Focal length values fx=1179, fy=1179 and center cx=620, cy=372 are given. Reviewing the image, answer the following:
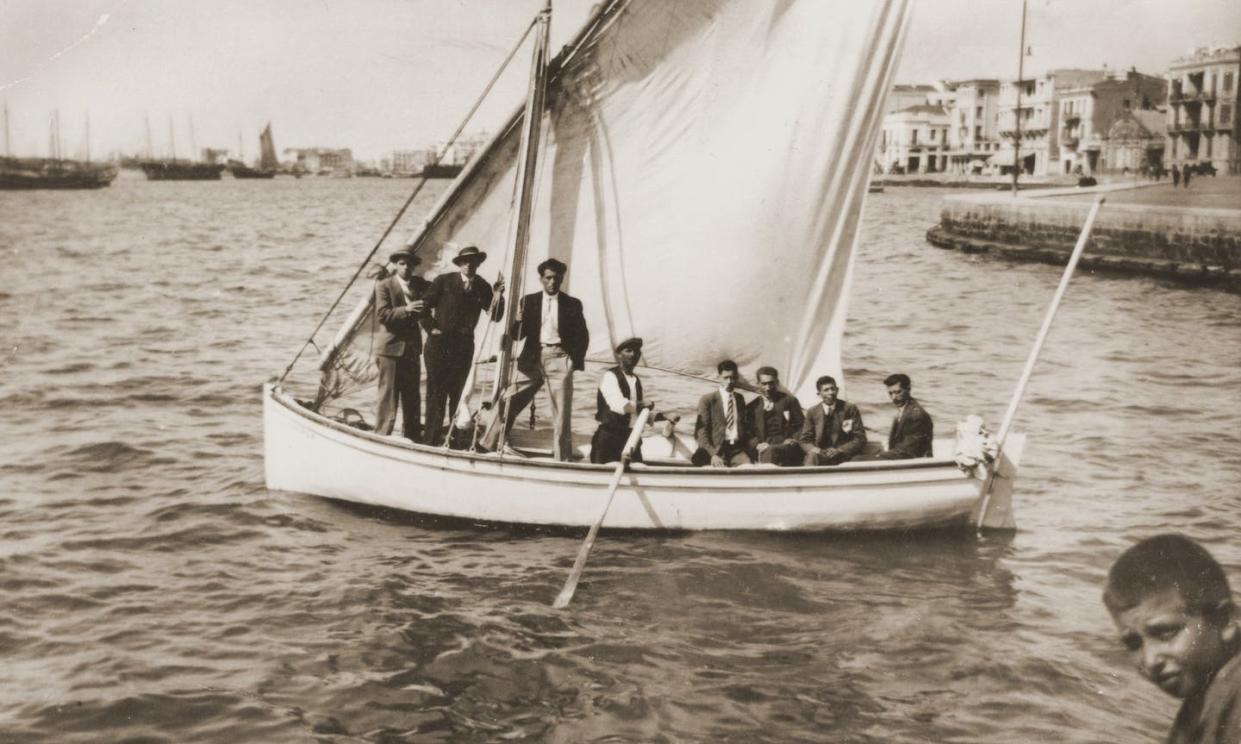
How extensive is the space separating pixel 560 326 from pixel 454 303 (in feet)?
4.06

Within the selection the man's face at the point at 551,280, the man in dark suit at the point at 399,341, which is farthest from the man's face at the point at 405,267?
the man's face at the point at 551,280

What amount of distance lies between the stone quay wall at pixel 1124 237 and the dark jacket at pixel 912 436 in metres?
25.9

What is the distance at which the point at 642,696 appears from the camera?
8.64m

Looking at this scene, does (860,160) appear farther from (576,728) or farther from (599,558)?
(576,728)

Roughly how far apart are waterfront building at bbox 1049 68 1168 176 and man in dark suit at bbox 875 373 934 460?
9758cm

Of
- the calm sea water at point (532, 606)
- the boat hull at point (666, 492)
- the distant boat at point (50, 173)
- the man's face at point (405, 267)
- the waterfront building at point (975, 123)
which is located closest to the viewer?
the calm sea water at point (532, 606)

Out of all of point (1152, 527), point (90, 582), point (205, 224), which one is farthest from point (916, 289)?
point (205, 224)

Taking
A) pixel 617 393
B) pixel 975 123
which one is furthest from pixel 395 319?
pixel 975 123

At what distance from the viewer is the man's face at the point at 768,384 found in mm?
12523

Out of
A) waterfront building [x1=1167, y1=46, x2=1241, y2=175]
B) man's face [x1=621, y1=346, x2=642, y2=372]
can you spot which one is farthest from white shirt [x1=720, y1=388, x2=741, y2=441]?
waterfront building [x1=1167, y1=46, x2=1241, y2=175]

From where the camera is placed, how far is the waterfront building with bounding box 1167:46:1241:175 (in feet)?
193

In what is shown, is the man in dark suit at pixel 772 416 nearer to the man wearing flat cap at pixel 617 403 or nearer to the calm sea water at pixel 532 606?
the calm sea water at pixel 532 606

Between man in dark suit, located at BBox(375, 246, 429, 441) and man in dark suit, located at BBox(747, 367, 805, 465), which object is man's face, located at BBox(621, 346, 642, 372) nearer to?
man in dark suit, located at BBox(747, 367, 805, 465)

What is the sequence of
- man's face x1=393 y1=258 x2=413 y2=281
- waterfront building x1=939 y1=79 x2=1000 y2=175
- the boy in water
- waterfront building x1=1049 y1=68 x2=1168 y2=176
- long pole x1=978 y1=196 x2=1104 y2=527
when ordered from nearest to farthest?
the boy in water → long pole x1=978 y1=196 x2=1104 y2=527 → man's face x1=393 y1=258 x2=413 y2=281 → waterfront building x1=1049 y1=68 x2=1168 y2=176 → waterfront building x1=939 y1=79 x2=1000 y2=175
